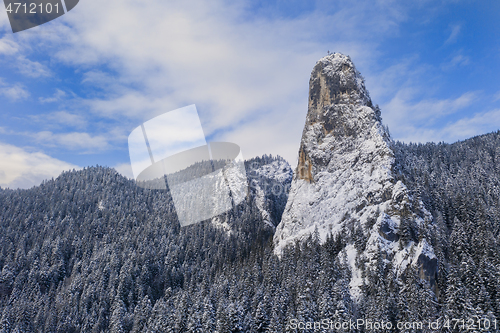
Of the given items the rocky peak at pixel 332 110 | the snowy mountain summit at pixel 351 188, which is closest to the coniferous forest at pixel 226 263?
the snowy mountain summit at pixel 351 188

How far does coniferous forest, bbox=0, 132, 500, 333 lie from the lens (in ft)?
140

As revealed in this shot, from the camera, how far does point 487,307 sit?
121ft

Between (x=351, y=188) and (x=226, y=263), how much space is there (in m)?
43.6

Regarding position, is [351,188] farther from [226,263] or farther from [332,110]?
[226,263]

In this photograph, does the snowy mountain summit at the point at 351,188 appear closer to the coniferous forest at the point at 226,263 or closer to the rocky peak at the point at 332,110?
the rocky peak at the point at 332,110

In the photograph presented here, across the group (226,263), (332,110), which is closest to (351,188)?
(332,110)

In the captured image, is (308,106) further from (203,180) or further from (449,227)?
(203,180)

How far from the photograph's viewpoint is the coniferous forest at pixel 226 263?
42688 millimetres

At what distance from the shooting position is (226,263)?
8969 cm

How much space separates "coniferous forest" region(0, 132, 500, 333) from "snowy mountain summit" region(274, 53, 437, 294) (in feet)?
5.84

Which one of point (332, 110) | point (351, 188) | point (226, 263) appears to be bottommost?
point (226, 263)

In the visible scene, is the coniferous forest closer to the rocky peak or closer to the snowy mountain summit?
the snowy mountain summit

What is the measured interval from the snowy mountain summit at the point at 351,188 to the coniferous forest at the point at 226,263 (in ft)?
5.84

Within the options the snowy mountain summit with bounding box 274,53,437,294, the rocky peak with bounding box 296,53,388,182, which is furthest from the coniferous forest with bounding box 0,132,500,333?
the rocky peak with bounding box 296,53,388,182
